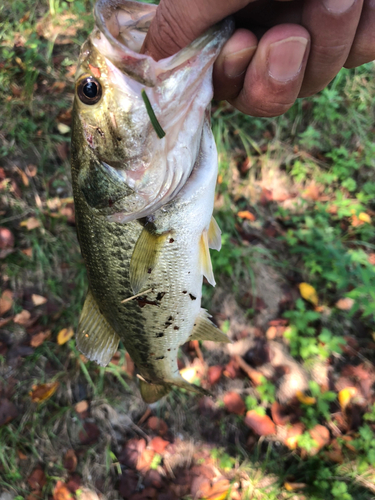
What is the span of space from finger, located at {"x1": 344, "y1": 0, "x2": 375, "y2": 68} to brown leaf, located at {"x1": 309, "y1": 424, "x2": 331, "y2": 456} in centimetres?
252

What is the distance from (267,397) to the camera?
258 centimetres

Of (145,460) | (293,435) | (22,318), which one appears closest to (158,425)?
(145,460)

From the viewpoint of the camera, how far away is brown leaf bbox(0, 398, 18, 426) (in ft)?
8.11

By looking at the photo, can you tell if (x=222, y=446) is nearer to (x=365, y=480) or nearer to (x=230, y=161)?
(x=365, y=480)

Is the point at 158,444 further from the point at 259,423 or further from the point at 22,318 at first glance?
the point at 22,318

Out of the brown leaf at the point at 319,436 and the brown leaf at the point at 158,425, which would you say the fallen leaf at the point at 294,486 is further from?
the brown leaf at the point at 158,425

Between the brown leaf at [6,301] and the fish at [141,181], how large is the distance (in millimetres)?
1588

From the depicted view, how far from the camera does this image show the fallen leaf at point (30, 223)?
9.48 ft

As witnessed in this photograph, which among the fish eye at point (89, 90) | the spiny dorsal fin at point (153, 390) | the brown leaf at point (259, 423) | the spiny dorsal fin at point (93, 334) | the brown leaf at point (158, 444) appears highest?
the fish eye at point (89, 90)

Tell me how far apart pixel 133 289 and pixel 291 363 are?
195 cm

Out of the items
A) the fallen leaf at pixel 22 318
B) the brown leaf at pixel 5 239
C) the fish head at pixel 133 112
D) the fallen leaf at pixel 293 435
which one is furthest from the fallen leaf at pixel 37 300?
the fallen leaf at pixel 293 435

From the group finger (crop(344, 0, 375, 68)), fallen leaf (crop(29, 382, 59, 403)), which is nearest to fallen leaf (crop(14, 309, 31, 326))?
fallen leaf (crop(29, 382, 59, 403))

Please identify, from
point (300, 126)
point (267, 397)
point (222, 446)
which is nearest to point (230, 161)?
point (300, 126)

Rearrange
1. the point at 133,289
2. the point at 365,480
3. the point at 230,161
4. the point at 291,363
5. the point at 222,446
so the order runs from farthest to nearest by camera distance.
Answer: the point at 230,161 < the point at 291,363 < the point at 222,446 < the point at 365,480 < the point at 133,289
